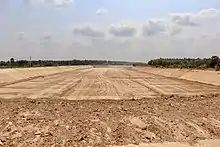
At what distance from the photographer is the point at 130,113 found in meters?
16.6

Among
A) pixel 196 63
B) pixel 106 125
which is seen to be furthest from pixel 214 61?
pixel 106 125

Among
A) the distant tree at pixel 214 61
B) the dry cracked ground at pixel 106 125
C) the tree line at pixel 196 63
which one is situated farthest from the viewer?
the tree line at pixel 196 63

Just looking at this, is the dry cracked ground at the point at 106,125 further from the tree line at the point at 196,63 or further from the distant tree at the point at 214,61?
the distant tree at the point at 214,61

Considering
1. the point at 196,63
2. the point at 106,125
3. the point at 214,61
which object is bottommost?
the point at 106,125

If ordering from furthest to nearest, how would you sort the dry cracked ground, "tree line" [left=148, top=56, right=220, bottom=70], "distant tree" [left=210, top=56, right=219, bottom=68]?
"tree line" [left=148, top=56, right=220, bottom=70]
"distant tree" [left=210, top=56, right=219, bottom=68]
the dry cracked ground

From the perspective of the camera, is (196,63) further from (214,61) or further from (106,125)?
(106,125)

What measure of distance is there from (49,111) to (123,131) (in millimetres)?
5031

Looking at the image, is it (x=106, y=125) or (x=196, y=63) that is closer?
(x=106, y=125)

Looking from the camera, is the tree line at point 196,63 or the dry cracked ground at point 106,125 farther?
the tree line at point 196,63

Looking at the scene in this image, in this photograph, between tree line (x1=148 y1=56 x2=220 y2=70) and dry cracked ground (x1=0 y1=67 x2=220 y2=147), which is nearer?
dry cracked ground (x1=0 y1=67 x2=220 y2=147)

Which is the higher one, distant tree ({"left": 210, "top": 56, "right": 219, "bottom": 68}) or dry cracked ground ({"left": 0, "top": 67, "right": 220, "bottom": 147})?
distant tree ({"left": 210, "top": 56, "right": 219, "bottom": 68})

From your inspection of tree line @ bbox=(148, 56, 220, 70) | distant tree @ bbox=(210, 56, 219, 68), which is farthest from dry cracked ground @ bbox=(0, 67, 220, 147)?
distant tree @ bbox=(210, 56, 219, 68)

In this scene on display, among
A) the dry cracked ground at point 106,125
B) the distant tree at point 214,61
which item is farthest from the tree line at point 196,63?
the dry cracked ground at point 106,125

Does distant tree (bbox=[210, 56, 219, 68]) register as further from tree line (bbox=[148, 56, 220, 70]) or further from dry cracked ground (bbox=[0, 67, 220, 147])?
dry cracked ground (bbox=[0, 67, 220, 147])
